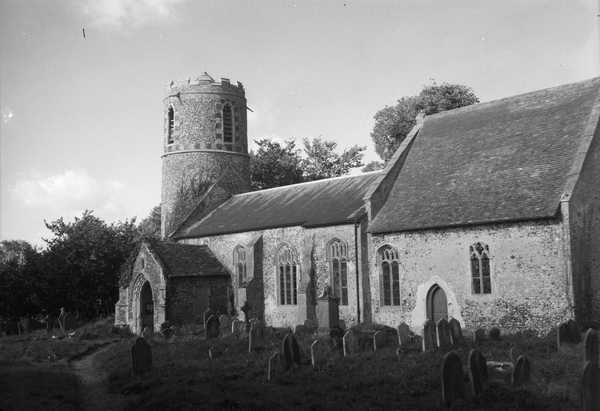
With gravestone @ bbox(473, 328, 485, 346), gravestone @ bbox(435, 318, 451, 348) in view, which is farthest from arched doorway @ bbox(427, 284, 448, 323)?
gravestone @ bbox(435, 318, 451, 348)

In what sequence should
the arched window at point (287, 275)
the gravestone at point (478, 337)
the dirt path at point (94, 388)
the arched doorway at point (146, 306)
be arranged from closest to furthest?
the dirt path at point (94, 388), the gravestone at point (478, 337), the arched window at point (287, 275), the arched doorway at point (146, 306)

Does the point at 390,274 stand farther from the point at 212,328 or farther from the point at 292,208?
the point at 292,208

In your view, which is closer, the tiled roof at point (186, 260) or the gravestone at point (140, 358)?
the gravestone at point (140, 358)

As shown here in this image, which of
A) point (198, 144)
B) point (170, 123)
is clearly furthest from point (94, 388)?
point (170, 123)

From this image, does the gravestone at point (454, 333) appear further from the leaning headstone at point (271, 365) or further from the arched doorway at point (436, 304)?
the leaning headstone at point (271, 365)

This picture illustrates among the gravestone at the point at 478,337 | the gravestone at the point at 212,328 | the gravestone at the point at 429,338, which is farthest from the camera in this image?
the gravestone at the point at 212,328

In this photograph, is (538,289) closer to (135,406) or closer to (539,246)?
(539,246)

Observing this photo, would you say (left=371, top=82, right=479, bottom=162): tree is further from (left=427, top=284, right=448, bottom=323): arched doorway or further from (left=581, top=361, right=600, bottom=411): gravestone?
(left=581, top=361, right=600, bottom=411): gravestone

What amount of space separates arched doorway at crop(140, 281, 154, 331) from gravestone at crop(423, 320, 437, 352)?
16.4 meters

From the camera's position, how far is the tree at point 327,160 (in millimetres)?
51500

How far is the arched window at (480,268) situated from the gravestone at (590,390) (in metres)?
12.1

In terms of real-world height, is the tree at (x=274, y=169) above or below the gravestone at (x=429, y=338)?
above

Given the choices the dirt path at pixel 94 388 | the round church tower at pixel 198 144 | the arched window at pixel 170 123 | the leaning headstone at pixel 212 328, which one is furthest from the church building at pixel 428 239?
the dirt path at pixel 94 388

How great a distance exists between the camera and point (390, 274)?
2380cm
